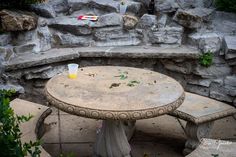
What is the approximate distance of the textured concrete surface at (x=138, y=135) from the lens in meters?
3.51

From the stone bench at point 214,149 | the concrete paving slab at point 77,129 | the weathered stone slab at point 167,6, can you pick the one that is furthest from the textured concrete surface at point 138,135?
the weathered stone slab at point 167,6

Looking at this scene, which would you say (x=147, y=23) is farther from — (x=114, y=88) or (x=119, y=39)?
(x=114, y=88)

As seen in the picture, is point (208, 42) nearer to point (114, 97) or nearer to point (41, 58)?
point (41, 58)

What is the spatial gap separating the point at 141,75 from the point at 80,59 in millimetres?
1387

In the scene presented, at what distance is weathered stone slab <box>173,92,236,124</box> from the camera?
324cm

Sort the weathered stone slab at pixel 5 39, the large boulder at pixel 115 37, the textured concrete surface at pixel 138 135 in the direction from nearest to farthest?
the textured concrete surface at pixel 138 135, the weathered stone slab at pixel 5 39, the large boulder at pixel 115 37

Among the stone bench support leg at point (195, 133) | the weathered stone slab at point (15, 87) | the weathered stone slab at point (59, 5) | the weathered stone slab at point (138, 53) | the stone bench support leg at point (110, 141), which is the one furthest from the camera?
the weathered stone slab at point (59, 5)

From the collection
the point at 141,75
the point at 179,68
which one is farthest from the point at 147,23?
the point at 141,75

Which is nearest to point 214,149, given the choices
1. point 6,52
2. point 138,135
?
point 138,135

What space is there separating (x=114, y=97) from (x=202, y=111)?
1.06 meters

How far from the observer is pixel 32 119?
3.09 m

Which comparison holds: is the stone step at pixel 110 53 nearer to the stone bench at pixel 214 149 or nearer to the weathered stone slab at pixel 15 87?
the weathered stone slab at pixel 15 87

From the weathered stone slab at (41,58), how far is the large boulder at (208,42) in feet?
4.92

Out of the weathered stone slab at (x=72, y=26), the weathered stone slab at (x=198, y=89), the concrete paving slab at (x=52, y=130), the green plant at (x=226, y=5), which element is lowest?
the concrete paving slab at (x=52, y=130)
